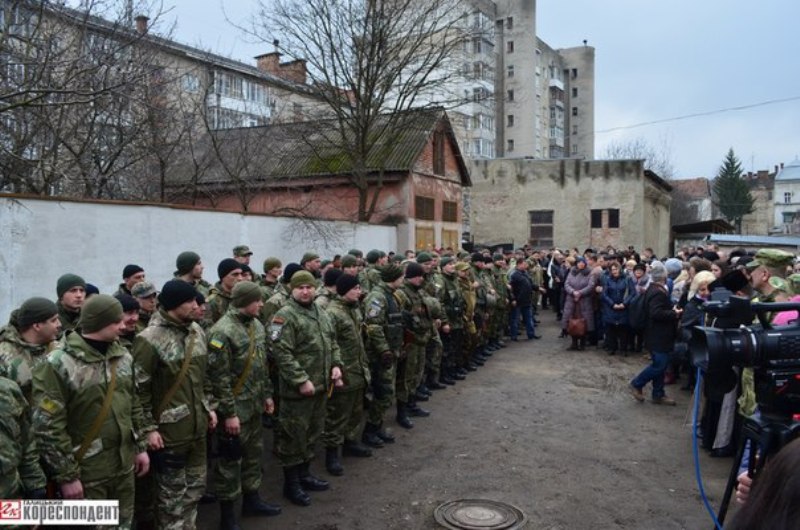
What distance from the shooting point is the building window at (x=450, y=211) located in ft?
80.2

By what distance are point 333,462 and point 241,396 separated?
1728 millimetres

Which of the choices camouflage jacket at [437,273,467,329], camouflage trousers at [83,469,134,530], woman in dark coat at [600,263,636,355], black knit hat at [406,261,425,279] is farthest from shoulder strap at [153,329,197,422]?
woman in dark coat at [600,263,636,355]

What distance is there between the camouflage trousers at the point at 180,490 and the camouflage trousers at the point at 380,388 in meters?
2.91

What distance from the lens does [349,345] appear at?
6.47 meters

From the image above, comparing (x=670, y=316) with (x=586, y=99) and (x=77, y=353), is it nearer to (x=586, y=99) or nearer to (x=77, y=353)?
(x=77, y=353)

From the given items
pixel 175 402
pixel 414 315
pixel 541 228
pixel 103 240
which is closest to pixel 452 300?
pixel 414 315

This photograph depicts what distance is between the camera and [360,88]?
18625mm

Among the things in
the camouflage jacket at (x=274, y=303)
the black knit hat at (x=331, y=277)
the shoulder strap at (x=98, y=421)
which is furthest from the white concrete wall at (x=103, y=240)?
the shoulder strap at (x=98, y=421)

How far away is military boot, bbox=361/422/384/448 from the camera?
7016mm

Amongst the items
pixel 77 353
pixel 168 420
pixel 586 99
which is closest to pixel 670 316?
pixel 168 420

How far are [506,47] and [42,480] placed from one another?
63224 millimetres

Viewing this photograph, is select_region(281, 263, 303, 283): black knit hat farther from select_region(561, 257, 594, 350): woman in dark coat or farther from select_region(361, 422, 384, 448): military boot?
select_region(561, 257, 594, 350): woman in dark coat

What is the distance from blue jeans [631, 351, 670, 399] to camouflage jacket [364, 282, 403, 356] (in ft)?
12.8

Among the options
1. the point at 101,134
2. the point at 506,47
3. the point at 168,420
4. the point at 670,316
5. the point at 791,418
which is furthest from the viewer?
the point at 506,47
